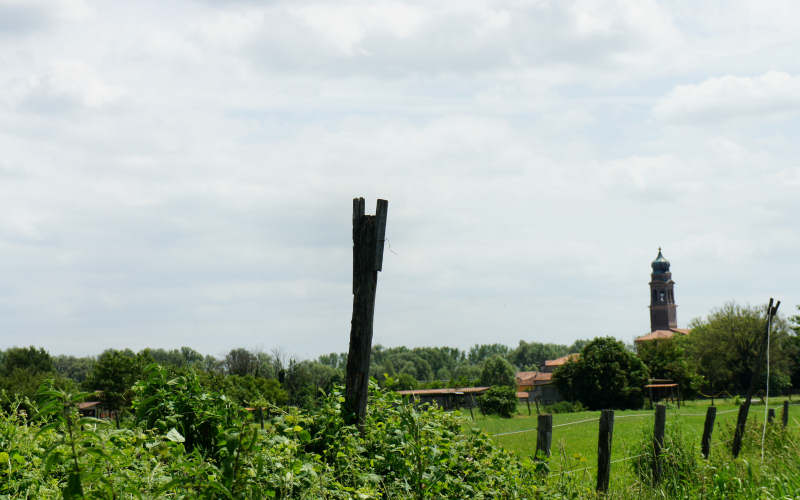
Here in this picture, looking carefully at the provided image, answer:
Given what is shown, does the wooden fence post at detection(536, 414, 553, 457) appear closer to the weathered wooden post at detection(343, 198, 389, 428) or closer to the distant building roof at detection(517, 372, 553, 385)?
the weathered wooden post at detection(343, 198, 389, 428)

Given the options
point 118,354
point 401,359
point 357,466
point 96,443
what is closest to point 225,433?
point 96,443

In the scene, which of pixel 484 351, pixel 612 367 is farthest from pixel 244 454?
pixel 484 351

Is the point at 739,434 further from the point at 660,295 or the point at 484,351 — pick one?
the point at 484,351

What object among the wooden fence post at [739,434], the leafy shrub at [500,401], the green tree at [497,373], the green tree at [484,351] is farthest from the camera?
the green tree at [484,351]

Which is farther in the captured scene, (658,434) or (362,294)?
(658,434)

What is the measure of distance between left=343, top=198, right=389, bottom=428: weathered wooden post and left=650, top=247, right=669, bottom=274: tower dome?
127 m

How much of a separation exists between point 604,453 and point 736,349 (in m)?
56.2

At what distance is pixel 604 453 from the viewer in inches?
293

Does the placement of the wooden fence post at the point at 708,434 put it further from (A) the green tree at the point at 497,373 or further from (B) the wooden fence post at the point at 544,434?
(A) the green tree at the point at 497,373

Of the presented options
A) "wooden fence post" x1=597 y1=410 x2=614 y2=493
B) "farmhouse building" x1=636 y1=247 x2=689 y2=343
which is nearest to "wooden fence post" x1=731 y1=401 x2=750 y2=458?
"wooden fence post" x1=597 y1=410 x2=614 y2=493

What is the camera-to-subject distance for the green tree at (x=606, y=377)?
151 ft

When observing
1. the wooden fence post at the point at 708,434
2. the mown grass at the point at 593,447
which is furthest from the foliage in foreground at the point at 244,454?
the wooden fence post at the point at 708,434

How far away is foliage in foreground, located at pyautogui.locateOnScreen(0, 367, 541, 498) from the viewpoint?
263 cm

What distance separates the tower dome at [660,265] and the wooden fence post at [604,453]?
12485cm
